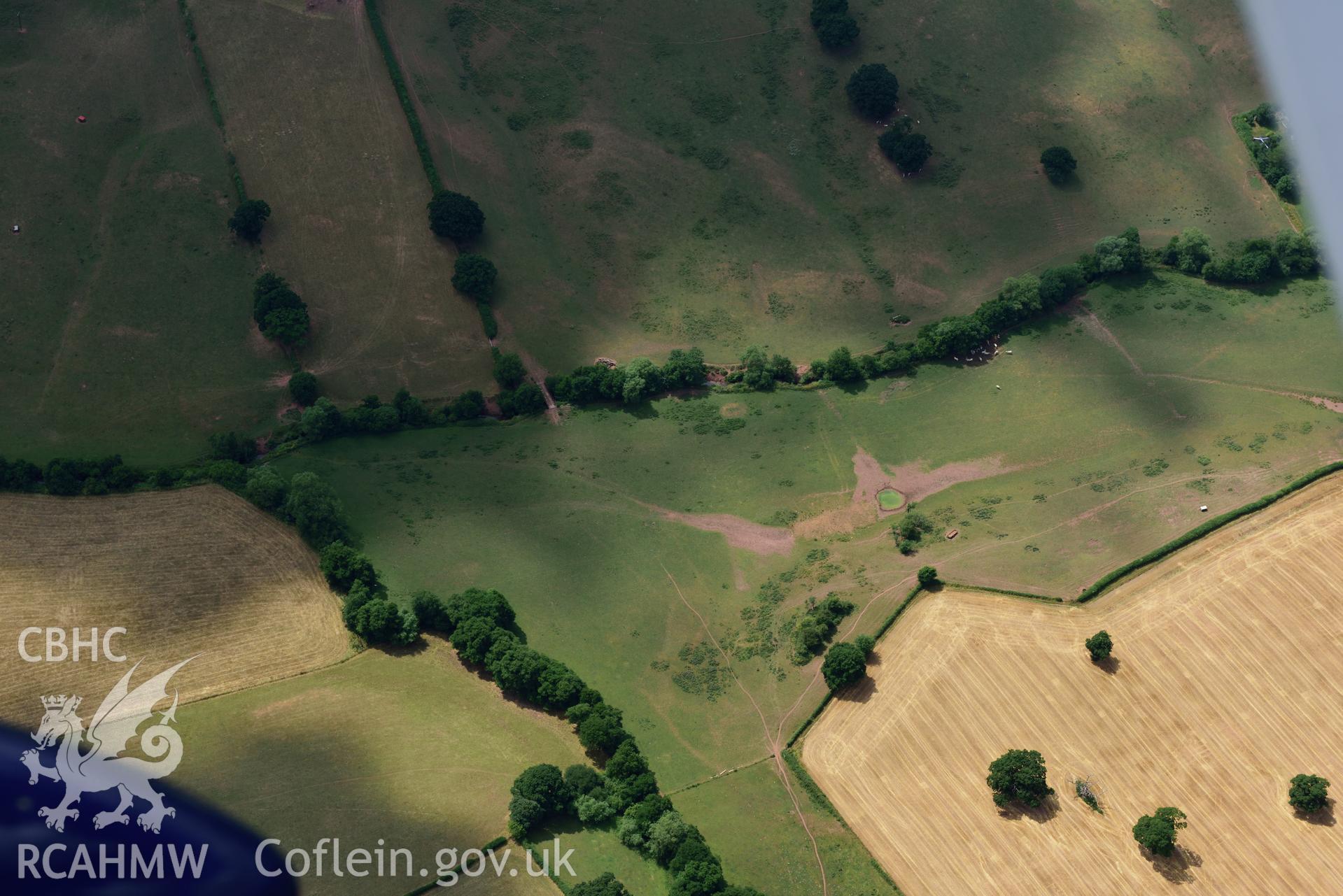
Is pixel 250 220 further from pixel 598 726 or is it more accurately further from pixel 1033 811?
pixel 1033 811

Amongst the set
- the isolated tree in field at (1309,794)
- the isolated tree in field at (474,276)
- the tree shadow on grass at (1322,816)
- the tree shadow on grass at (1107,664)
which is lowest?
the isolated tree in field at (474,276)

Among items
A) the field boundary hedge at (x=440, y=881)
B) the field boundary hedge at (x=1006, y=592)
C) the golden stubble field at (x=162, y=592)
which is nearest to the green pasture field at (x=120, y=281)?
the golden stubble field at (x=162, y=592)

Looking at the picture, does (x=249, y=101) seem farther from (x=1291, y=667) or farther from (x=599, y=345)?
(x=1291, y=667)

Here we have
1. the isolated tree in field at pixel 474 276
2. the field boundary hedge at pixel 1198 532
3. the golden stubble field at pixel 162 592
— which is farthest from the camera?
the isolated tree in field at pixel 474 276

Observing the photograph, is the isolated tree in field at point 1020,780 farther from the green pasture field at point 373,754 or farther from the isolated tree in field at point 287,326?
the isolated tree in field at point 287,326

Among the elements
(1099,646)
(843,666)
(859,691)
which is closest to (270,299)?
(843,666)

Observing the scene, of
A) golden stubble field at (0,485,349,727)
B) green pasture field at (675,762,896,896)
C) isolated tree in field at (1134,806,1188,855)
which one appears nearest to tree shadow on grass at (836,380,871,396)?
green pasture field at (675,762,896,896)

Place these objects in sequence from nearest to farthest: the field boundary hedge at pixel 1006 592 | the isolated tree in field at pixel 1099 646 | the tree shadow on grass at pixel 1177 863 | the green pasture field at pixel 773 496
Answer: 1. the tree shadow on grass at pixel 1177 863
2. the isolated tree in field at pixel 1099 646
3. the field boundary hedge at pixel 1006 592
4. the green pasture field at pixel 773 496
